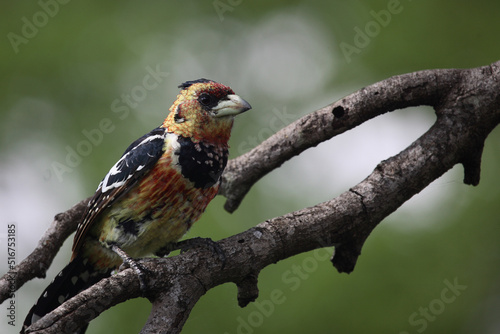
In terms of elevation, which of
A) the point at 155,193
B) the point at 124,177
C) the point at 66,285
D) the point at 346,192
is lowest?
the point at 346,192

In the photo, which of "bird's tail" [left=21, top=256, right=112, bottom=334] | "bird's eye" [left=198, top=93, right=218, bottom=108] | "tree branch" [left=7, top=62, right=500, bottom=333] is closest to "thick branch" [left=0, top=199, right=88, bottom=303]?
"bird's tail" [left=21, top=256, right=112, bottom=334]

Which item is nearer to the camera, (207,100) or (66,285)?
(66,285)

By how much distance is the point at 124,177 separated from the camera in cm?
341

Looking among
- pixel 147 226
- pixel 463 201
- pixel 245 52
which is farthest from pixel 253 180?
pixel 245 52

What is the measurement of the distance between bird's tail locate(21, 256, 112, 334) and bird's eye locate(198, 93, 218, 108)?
1258 millimetres

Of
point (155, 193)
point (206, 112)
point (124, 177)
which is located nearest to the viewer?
point (155, 193)

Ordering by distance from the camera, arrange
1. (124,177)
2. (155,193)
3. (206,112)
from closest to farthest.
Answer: (155,193)
(124,177)
(206,112)

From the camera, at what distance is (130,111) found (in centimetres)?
514

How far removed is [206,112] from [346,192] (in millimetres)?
1017

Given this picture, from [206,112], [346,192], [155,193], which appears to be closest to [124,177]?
[155,193]

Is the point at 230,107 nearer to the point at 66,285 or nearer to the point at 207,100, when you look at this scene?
the point at 207,100

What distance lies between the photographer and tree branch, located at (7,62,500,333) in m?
2.79

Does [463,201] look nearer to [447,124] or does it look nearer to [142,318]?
[447,124]

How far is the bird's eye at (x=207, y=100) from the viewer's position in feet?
11.7
